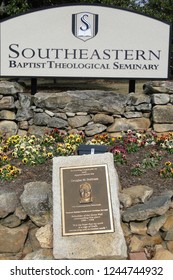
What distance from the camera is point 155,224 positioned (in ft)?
13.6

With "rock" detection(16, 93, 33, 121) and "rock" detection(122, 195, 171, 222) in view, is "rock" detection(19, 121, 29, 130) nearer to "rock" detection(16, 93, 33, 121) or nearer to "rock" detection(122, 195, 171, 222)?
"rock" detection(16, 93, 33, 121)

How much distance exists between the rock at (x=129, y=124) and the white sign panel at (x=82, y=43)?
0.76m

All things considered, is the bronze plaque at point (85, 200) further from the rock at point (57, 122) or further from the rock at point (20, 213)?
the rock at point (57, 122)

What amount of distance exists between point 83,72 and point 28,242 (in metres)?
3.34

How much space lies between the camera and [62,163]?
434cm

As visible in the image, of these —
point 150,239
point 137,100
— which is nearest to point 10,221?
point 150,239

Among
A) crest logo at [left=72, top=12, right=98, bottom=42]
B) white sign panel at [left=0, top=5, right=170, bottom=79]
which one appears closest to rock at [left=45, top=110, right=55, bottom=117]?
white sign panel at [left=0, top=5, right=170, bottom=79]

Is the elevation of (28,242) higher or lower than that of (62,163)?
lower

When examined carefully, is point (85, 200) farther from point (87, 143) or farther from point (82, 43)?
point (82, 43)

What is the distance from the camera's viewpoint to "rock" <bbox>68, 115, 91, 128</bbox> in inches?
255

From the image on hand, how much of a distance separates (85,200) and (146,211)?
58 cm

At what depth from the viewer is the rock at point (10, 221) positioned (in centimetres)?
420

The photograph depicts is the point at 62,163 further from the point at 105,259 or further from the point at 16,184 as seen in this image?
the point at 105,259

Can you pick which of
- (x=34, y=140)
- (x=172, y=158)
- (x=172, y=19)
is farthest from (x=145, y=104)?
(x=172, y=19)
